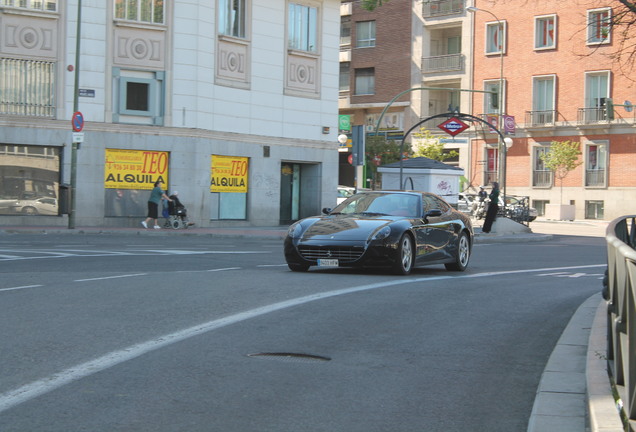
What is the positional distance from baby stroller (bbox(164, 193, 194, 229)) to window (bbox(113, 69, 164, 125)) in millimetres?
3464

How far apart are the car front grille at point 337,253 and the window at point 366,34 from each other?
55288mm

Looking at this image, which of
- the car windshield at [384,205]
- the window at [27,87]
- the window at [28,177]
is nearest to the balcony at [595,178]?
the window at [28,177]

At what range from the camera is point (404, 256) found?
598 inches

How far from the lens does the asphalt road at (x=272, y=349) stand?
19.3 ft

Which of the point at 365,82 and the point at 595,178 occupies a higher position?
the point at 365,82

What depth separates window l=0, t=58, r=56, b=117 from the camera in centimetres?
3259

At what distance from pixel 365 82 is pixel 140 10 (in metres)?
35.7

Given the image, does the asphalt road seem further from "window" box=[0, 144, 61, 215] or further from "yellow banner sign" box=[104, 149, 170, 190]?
"yellow banner sign" box=[104, 149, 170, 190]

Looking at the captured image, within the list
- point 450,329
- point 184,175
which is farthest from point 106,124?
point 450,329

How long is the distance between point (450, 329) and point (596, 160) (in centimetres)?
5220

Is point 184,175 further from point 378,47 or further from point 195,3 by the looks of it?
point 378,47

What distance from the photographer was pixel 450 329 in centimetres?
947

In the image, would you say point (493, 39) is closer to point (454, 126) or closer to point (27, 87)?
point (454, 126)

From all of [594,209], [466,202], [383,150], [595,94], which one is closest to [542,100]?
[595,94]
